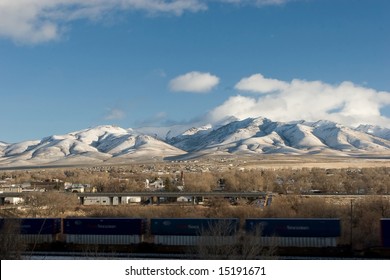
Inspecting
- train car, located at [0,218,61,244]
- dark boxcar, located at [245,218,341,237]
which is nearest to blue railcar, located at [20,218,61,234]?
train car, located at [0,218,61,244]

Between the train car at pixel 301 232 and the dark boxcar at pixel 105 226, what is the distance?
6.23 m

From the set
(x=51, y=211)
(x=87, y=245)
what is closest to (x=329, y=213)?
(x=87, y=245)

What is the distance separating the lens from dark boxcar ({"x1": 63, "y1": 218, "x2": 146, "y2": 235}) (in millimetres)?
30484

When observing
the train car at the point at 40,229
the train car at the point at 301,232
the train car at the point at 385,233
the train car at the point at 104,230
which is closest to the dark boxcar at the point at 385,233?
the train car at the point at 385,233

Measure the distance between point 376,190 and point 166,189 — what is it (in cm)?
2742

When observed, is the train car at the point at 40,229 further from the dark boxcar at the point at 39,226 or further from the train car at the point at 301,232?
the train car at the point at 301,232

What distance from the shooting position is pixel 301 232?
2867 cm

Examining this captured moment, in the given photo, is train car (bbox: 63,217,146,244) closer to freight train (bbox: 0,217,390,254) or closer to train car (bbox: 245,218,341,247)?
freight train (bbox: 0,217,390,254)

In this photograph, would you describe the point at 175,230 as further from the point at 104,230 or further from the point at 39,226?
the point at 39,226

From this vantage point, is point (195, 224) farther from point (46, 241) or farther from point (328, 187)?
point (328, 187)

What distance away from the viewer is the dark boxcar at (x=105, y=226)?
30484 mm

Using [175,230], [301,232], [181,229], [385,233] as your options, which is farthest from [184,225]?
[385,233]

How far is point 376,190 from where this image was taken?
68688 millimetres

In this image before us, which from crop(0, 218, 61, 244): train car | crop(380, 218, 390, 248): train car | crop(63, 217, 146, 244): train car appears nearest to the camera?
crop(380, 218, 390, 248): train car
